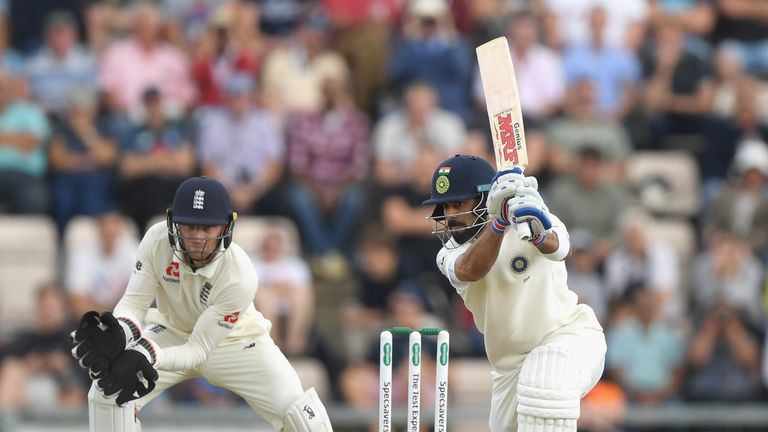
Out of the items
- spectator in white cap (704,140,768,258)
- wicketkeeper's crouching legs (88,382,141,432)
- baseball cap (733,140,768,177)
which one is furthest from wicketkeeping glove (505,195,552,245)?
baseball cap (733,140,768,177)

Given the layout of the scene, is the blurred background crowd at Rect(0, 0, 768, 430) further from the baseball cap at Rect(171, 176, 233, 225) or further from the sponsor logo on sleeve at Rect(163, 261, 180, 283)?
the baseball cap at Rect(171, 176, 233, 225)

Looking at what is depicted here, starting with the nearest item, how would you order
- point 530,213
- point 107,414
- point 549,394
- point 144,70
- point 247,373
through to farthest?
point 530,213 < point 549,394 < point 107,414 < point 247,373 < point 144,70

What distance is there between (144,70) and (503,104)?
24.2ft

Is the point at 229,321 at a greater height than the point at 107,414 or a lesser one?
greater

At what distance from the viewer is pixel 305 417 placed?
8898 mm

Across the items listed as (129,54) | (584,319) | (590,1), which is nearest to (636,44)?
(590,1)

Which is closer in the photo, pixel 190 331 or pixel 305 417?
pixel 305 417

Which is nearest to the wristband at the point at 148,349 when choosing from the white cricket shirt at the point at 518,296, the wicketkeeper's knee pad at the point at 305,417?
the wicketkeeper's knee pad at the point at 305,417

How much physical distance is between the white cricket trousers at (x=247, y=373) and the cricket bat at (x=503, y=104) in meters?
1.84

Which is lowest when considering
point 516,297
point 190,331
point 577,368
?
point 577,368

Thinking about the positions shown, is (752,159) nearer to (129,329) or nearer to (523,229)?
(523,229)

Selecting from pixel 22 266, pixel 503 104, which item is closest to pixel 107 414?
pixel 503 104

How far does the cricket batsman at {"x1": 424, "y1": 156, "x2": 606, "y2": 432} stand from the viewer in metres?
7.89

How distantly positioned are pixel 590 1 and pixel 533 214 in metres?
8.43
